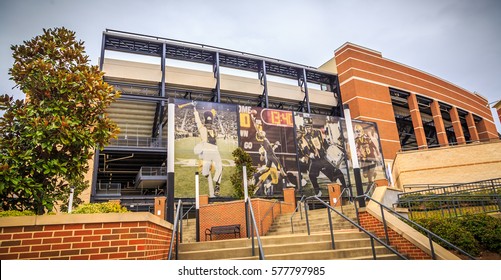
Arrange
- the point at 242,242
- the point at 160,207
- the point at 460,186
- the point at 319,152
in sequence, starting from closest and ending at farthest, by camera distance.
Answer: the point at 242,242, the point at 160,207, the point at 460,186, the point at 319,152

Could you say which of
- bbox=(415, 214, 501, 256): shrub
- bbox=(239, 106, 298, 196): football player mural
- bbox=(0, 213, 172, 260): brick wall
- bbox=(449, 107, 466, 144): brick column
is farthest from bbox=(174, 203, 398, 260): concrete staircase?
bbox=(449, 107, 466, 144): brick column

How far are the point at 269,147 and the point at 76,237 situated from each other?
22450 millimetres

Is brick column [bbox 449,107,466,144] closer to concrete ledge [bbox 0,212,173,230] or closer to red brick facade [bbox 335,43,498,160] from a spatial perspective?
red brick facade [bbox 335,43,498,160]

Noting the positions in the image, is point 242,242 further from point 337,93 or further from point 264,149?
point 337,93

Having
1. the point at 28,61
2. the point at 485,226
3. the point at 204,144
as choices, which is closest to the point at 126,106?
the point at 204,144

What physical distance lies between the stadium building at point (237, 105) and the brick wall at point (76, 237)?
17.0m

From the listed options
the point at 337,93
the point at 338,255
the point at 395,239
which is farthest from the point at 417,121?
the point at 338,255

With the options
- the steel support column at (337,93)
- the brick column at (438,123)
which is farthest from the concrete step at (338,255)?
the brick column at (438,123)

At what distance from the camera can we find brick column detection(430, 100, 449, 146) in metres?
38.3

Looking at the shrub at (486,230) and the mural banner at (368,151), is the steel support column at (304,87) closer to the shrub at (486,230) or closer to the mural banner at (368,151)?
the mural banner at (368,151)

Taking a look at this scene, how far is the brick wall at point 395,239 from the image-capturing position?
272 inches

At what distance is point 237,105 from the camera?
25562 mm

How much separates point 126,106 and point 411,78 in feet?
106

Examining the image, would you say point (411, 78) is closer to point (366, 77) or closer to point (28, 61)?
point (366, 77)
